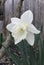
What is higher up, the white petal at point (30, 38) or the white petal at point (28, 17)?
the white petal at point (28, 17)

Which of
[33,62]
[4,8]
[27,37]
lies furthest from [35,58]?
[4,8]

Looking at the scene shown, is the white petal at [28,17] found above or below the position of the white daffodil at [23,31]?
above

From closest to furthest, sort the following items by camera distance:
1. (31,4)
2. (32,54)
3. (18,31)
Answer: (18,31), (32,54), (31,4)

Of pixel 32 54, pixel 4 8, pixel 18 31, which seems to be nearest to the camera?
pixel 18 31

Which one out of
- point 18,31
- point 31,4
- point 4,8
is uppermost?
point 18,31

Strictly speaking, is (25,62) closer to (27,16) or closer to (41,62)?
(41,62)

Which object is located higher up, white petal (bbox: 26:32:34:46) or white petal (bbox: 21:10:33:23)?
white petal (bbox: 21:10:33:23)

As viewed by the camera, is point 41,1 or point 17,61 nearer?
point 17,61

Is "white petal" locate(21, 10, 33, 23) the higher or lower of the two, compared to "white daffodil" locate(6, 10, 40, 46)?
higher

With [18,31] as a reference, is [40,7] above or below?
below

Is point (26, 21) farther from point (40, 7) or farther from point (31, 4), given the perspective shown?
point (31, 4)
